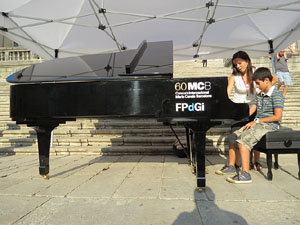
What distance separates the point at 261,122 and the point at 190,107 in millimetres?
1215

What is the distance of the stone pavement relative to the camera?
164cm

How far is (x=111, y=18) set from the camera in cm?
631

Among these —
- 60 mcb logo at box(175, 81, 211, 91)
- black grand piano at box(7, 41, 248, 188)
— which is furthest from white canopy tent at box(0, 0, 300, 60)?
60 mcb logo at box(175, 81, 211, 91)

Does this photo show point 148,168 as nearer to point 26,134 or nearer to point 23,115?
point 23,115

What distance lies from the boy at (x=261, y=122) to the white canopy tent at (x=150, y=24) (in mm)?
3733

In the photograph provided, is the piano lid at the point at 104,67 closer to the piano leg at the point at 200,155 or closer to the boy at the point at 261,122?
the piano leg at the point at 200,155

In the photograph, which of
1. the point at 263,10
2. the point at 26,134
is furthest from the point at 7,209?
the point at 263,10

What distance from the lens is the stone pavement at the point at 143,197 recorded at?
64.7 inches

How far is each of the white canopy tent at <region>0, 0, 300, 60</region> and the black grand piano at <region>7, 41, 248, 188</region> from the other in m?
3.92

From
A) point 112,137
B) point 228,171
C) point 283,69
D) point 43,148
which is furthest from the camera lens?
point 283,69

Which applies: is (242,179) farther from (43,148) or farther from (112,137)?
(112,137)

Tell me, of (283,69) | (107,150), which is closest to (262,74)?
(107,150)

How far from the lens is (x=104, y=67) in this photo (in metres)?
2.69

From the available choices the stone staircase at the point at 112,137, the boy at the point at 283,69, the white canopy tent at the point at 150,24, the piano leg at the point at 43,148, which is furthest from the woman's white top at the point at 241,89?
the boy at the point at 283,69
